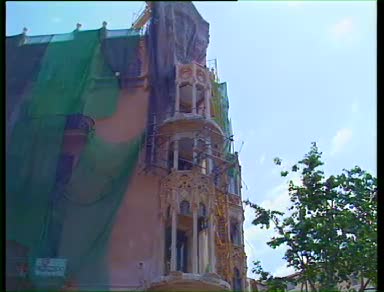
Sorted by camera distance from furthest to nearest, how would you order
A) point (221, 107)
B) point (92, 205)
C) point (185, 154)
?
point (221, 107) < point (185, 154) < point (92, 205)

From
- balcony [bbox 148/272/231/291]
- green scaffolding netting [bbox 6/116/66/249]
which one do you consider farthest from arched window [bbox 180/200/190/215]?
green scaffolding netting [bbox 6/116/66/249]

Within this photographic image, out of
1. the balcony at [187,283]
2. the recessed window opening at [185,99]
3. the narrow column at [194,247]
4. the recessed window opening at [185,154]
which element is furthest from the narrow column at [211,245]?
the recessed window opening at [185,99]

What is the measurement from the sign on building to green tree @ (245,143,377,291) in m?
7.91

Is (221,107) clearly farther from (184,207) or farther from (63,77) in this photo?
(63,77)

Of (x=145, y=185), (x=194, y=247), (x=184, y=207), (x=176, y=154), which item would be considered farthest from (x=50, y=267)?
(x=176, y=154)

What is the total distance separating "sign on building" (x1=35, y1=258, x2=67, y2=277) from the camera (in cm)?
2066

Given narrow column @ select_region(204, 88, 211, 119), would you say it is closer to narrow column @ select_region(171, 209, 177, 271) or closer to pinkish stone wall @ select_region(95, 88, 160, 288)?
pinkish stone wall @ select_region(95, 88, 160, 288)

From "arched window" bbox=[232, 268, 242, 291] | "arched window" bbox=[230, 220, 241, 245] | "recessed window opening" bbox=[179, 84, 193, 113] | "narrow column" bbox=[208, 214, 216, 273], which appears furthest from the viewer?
"recessed window opening" bbox=[179, 84, 193, 113]

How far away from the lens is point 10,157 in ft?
70.9

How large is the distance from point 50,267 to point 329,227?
10090mm

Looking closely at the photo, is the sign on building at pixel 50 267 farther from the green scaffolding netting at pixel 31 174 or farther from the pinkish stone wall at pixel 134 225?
the pinkish stone wall at pixel 134 225

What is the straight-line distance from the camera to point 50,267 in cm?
2092
